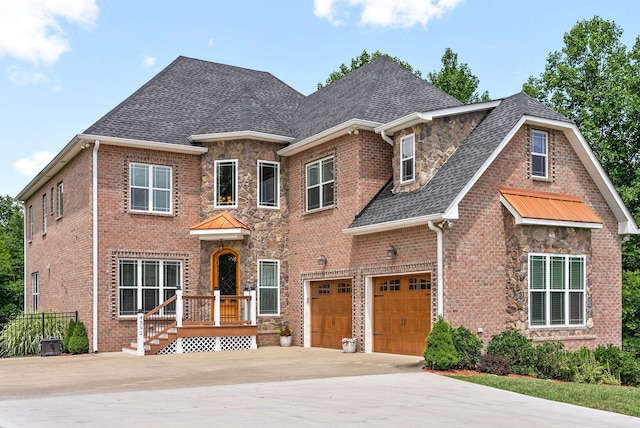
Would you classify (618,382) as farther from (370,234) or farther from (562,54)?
(562,54)

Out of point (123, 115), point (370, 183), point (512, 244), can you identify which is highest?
point (123, 115)

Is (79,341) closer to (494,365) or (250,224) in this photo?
(250,224)

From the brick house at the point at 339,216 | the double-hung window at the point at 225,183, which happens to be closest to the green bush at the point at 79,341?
the brick house at the point at 339,216

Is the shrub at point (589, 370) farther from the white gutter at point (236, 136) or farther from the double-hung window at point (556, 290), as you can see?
the white gutter at point (236, 136)

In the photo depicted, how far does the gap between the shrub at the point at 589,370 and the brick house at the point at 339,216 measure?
98cm

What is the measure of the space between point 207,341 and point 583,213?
1152 centimetres

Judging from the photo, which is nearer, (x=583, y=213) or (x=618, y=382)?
(x=618, y=382)

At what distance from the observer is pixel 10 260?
48.1m

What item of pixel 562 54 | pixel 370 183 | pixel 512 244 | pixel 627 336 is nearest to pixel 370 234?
pixel 370 183

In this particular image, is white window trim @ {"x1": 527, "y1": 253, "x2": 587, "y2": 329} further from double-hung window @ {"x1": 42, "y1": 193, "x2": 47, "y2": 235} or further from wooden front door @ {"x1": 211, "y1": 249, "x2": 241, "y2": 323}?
double-hung window @ {"x1": 42, "y1": 193, "x2": 47, "y2": 235}

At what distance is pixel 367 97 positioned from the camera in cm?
2270

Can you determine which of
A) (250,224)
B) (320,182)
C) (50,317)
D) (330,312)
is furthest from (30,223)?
(330,312)

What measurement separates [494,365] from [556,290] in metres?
3.48

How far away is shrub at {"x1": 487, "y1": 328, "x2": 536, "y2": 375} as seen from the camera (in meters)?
17.1
